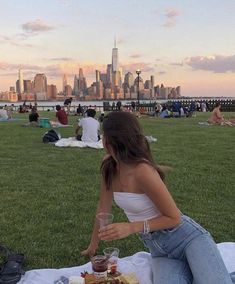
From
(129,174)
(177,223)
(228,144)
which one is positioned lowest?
(228,144)

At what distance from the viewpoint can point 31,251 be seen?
4.80m

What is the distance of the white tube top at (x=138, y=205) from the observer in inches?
129

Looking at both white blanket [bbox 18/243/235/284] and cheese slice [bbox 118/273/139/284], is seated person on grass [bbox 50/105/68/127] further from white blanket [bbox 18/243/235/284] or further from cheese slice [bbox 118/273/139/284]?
cheese slice [bbox 118/273/139/284]

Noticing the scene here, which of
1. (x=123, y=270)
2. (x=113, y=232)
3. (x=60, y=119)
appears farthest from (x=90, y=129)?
(x=113, y=232)

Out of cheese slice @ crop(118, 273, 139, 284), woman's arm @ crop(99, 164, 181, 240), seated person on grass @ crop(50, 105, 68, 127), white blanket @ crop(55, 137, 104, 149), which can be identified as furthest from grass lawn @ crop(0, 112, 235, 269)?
seated person on grass @ crop(50, 105, 68, 127)

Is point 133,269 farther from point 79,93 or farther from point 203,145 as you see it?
point 79,93

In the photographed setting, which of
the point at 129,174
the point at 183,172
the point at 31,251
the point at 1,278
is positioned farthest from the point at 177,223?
the point at 183,172

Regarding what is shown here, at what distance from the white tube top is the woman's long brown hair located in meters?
0.25

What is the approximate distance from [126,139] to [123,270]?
64.8 inches

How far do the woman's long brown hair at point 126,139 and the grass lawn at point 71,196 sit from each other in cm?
181

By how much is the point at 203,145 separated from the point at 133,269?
10149mm

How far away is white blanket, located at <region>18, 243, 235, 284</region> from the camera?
3.98 meters

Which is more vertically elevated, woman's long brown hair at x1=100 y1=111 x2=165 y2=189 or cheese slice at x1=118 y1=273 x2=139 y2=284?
woman's long brown hair at x1=100 y1=111 x2=165 y2=189

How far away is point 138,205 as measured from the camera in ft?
10.8
